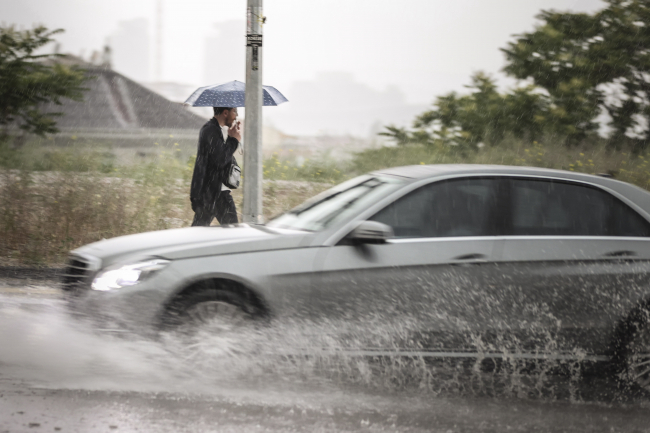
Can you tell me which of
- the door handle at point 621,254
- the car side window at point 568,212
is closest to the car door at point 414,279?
the car side window at point 568,212

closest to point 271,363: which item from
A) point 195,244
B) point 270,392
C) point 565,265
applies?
point 270,392

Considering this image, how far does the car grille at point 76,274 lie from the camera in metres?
4.64

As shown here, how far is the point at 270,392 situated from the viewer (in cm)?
444

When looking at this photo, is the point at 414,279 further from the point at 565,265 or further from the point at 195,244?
the point at 195,244

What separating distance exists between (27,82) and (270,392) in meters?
14.8

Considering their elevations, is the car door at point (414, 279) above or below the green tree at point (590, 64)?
below

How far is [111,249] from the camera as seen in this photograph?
4.85 meters

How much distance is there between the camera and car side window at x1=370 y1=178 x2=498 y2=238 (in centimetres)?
482

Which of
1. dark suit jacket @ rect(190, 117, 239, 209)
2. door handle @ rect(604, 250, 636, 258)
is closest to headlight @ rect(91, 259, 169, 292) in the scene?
door handle @ rect(604, 250, 636, 258)

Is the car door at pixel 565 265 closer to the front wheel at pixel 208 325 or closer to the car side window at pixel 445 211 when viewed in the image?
the car side window at pixel 445 211

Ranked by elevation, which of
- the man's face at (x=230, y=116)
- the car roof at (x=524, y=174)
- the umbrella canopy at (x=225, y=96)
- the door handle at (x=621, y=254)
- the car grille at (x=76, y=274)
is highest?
the umbrella canopy at (x=225, y=96)

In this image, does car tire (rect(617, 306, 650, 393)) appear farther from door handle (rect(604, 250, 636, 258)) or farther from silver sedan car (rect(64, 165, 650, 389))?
door handle (rect(604, 250, 636, 258))

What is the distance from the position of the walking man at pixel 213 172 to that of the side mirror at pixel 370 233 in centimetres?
324

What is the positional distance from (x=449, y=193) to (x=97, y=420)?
2658 mm
